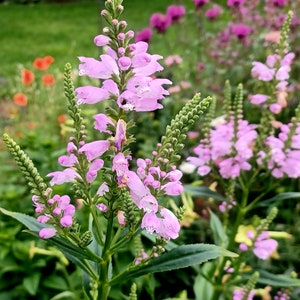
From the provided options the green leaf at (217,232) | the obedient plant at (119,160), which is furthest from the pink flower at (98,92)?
the green leaf at (217,232)

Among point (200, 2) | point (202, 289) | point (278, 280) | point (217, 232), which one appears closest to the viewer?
point (278, 280)

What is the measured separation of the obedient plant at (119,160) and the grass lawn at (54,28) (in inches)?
274

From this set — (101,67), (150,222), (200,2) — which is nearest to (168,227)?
(150,222)

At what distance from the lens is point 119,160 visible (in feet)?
4.18

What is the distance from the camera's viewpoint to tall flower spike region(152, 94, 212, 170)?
1249mm

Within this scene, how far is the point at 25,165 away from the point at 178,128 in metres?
0.33

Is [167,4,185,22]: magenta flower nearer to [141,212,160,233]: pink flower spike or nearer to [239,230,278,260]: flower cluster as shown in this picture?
[239,230,278,260]: flower cluster

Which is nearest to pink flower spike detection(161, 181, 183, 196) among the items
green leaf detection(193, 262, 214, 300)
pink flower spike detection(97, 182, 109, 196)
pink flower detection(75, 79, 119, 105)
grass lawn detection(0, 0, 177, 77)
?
pink flower spike detection(97, 182, 109, 196)

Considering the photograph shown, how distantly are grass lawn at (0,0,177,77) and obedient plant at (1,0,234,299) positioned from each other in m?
6.97

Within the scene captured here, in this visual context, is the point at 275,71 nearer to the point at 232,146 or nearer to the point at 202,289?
the point at 232,146

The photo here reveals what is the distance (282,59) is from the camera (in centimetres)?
221

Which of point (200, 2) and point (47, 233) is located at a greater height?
point (47, 233)

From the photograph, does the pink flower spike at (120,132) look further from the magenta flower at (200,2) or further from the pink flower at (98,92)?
the magenta flower at (200,2)

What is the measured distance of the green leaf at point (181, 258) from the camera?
1.42 m
